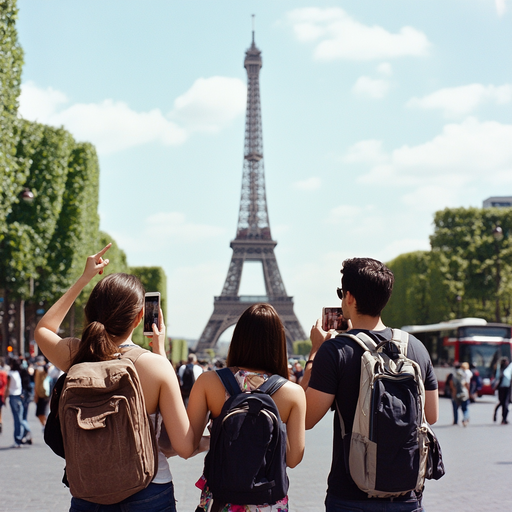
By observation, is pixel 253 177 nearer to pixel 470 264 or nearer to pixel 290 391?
pixel 470 264

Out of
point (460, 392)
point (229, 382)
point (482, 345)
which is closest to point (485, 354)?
point (482, 345)

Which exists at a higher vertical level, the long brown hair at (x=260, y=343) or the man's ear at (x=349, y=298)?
the man's ear at (x=349, y=298)

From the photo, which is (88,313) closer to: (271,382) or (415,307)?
(271,382)

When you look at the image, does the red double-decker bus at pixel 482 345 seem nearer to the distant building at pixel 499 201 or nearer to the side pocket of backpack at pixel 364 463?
the side pocket of backpack at pixel 364 463

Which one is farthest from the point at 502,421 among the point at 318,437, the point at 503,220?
the point at 503,220

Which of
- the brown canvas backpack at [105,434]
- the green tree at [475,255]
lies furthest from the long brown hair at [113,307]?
the green tree at [475,255]

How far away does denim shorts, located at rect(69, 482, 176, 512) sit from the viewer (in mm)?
3160

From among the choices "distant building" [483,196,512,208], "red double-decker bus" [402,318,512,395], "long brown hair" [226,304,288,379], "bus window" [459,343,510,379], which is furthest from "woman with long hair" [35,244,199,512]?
"distant building" [483,196,512,208]

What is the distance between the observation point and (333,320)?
407 centimetres

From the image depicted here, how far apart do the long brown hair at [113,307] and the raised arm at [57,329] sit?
0.43 ft

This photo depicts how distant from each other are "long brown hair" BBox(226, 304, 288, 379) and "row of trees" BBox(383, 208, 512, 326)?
41536 mm

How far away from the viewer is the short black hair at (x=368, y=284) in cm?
360

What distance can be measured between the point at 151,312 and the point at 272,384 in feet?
2.47

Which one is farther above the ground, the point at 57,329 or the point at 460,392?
the point at 57,329
